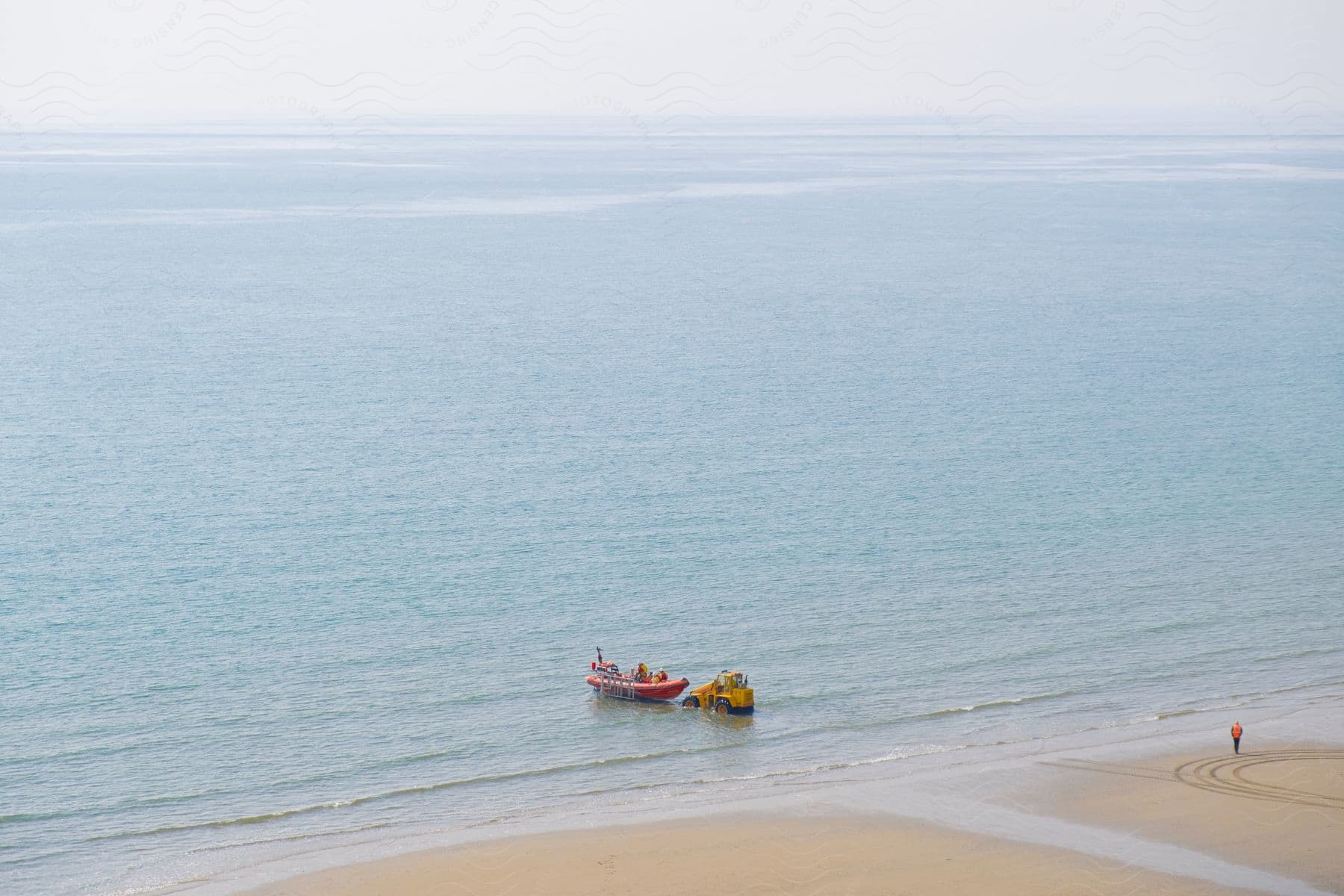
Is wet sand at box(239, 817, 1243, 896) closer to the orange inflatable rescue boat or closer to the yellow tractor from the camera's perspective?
the yellow tractor

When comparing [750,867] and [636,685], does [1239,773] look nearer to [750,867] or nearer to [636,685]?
[750,867]

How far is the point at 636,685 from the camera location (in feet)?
162

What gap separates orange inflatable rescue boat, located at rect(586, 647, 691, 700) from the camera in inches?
1940

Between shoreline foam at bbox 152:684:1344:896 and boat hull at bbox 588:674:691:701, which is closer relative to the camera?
shoreline foam at bbox 152:684:1344:896

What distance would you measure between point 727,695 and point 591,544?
19429 mm

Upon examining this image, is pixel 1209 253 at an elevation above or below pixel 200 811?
above

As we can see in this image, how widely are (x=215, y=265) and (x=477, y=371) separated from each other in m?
69.0

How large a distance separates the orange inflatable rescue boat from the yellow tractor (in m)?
0.95

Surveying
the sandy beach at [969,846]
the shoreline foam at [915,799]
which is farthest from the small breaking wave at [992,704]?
the sandy beach at [969,846]

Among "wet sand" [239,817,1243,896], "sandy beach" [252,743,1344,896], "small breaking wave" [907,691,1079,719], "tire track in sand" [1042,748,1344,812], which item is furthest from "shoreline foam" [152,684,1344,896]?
"small breaking wave" [907,691,1079,719]

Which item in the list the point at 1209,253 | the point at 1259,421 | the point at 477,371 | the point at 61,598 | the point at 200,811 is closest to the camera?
the point at 200,811

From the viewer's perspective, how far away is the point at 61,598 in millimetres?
59719

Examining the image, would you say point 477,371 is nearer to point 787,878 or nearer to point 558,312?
point 558,312

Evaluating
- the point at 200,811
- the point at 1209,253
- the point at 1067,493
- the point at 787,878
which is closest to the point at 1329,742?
the point at 787,878
